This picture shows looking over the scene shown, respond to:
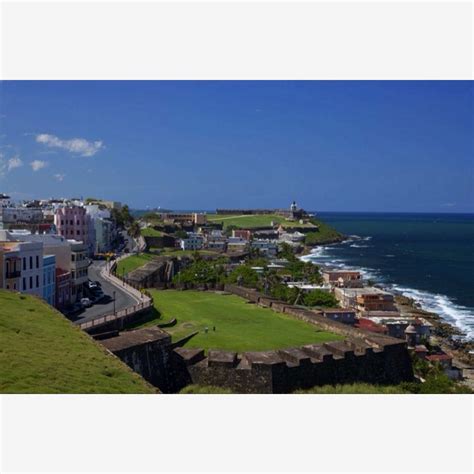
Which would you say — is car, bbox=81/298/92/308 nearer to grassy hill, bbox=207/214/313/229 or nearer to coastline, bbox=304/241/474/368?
coastline, bbox=304/241/474/368

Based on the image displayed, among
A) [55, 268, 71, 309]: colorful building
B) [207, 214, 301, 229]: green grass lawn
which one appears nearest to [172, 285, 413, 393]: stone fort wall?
[55, 268, 71, 309]: colorful building

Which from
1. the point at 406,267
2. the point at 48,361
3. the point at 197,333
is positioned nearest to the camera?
the point at 48,361

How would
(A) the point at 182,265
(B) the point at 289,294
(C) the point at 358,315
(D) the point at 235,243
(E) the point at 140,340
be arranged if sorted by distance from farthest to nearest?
1. (D) the point at 235,243
2. (A) the point at 182,265
3. (B) the point at 289,294
4. (C) the point at 358,315
5. (E) the point at 140,340

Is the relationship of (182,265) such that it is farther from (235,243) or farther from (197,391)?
(197,391)

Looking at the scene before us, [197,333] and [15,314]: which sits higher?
[15,314]

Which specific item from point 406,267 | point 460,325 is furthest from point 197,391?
point 406,267

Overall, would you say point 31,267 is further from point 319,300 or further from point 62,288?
point 319,300

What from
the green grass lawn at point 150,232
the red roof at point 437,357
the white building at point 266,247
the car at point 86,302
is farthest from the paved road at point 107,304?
the white building at point 266,247
